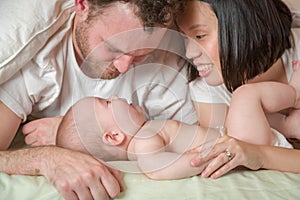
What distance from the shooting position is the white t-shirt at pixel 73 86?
1.26 meters

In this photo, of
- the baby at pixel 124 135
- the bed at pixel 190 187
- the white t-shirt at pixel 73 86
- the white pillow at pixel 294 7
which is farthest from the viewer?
the white pillow at pixel 294 7

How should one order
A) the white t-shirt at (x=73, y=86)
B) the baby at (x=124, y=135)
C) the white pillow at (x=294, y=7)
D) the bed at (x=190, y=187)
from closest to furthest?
the bed at (x=190, y=187)
the baby at (x=124, y=135)
the white t-shirt at (x=73, y=86)
the white pillow at (x=294, y=7)

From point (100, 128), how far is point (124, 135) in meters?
0.06

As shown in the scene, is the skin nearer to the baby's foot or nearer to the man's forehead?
the man's forehead

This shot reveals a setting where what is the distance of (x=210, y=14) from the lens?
4.27 feet

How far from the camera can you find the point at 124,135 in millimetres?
1165

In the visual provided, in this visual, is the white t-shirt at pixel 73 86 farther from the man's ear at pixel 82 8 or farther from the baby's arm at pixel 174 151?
the baby's arm at pixel 174 151

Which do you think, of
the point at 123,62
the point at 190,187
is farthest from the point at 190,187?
the point at 123,62

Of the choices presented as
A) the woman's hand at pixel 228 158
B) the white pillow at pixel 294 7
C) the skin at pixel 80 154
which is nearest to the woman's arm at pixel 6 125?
the skin at pixel 80 154

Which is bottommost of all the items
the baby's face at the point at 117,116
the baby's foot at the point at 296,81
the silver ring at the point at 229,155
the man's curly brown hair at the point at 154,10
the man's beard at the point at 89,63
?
the baby's foot at the point at 296,81

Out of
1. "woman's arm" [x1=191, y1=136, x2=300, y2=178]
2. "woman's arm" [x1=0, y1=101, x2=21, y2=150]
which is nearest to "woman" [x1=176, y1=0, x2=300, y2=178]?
"woman's arm" [x1=191, y1=136, x2=300, y2=178]

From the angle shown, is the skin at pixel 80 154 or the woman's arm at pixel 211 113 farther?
the woman's arm at pixel 211 113

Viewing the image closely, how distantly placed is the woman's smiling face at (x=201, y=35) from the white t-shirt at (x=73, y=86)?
0.14 meters

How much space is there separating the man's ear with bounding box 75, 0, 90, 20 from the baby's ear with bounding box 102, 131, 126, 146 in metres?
0.36
